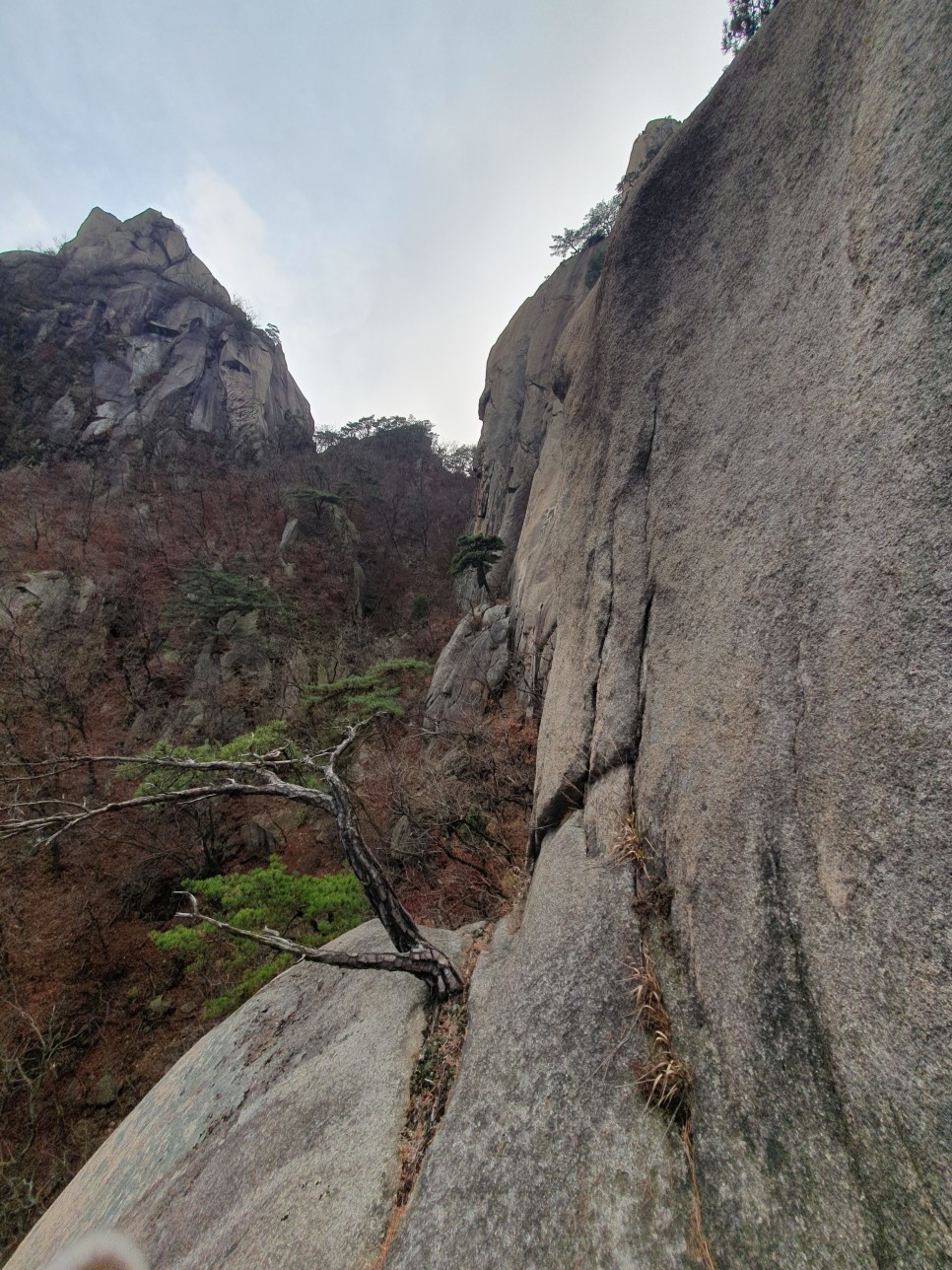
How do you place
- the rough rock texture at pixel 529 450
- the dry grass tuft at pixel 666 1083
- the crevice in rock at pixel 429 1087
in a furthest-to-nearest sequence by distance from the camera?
the rough rock texture at pixel 529 450, the crevice in rock at pixel 429 1087, the dry grass tuft at pixel 666 1083

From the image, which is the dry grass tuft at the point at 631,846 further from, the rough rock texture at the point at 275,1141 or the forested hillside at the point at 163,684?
the forested hillside at the point at 163,684

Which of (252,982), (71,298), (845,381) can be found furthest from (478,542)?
(71,298)

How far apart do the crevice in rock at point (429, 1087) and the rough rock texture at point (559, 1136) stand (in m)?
0.11

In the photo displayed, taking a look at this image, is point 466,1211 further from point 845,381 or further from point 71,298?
point 71,298

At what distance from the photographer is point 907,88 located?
1797 millimetres

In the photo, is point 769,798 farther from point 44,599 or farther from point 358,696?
point 44,599

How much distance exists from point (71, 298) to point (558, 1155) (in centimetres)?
5240

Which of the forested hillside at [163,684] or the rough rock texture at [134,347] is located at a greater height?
Result: the rough rock texture at [134,347]

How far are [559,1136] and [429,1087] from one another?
989 mm

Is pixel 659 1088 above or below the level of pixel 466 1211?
above

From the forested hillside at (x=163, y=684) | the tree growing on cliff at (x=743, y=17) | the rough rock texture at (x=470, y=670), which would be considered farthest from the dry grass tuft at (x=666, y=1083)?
the tree growing on cliff at (x=743, y=17)

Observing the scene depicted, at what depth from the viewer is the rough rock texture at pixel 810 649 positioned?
133cm

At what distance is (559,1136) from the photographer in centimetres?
191

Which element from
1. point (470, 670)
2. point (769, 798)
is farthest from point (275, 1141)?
point (470, 670)
